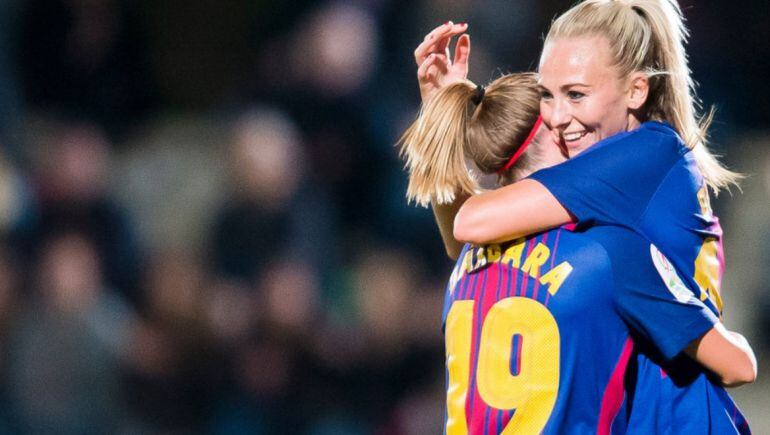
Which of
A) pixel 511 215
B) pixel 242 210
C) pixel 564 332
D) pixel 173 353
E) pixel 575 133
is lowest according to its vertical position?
pixel 173 353

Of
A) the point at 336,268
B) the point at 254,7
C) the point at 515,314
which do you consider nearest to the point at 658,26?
the point at 515,314

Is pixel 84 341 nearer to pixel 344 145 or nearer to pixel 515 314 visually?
pixel 344 145

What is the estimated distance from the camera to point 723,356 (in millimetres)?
1761

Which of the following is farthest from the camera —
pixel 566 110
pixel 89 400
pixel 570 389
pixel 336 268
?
pixel 336 268

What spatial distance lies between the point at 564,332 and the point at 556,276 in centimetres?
10

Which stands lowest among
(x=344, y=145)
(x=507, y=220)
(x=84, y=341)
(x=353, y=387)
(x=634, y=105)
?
(x=353, y=387)

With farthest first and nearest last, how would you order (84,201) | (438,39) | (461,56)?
(84,201), (461,56), (438,39)

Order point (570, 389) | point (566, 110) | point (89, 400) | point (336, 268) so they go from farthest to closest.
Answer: point (336, 268), point (89, 400), point (566, 110), point (570, 389)

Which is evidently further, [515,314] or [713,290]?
[713,290]

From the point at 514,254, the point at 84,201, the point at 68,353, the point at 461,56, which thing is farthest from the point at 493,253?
Result: the point at 84,201

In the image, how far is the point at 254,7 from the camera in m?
4.22

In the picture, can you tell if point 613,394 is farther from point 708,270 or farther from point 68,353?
point 68,353

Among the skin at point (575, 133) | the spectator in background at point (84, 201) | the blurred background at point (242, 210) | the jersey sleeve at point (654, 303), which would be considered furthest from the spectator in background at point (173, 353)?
the jersey sleeve at point (654, 303)

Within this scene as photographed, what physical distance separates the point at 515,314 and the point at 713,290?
0.41 meters
